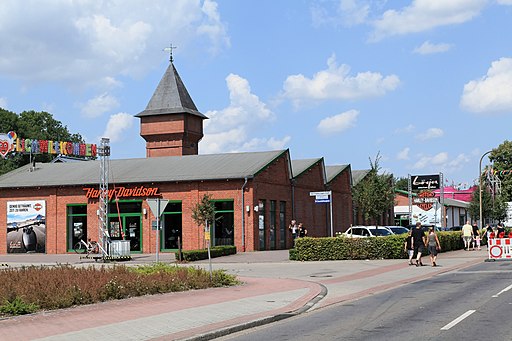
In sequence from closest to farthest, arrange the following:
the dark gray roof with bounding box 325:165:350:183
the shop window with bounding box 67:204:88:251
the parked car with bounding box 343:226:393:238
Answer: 1. the parked car with bounding box 343:226:393:238
2. the shop window with bounding box 67:204:88:251
3. the dark gray roof with bounding box 325:165:350:183

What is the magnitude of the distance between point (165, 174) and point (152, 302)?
1162 inches

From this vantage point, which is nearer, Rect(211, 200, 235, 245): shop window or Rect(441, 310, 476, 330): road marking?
Rect(441, 310, 476, 330): road marking

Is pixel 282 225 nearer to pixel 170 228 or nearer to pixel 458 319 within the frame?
pixel 170 228

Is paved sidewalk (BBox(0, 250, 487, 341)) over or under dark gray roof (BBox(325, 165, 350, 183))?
under

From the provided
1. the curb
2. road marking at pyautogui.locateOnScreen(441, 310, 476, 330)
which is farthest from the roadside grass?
road marking at pyautogui.locateOnScreen(441, 310, 476, 330)

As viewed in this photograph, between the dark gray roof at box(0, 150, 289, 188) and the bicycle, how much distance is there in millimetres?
3907

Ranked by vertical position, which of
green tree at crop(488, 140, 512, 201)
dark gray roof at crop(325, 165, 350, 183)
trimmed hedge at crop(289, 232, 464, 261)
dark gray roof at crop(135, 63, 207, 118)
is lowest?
trimmed hedge at crop(289, 232, 464, 261)

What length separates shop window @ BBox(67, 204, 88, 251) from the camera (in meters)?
46.4

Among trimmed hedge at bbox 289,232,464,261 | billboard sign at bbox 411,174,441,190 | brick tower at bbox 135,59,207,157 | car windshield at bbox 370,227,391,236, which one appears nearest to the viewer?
trimmed hedge at bbox 289,232,464,261

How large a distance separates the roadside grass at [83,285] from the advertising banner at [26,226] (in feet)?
91.2

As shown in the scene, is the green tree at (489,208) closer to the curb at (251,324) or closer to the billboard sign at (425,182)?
the billboard sign at (425,182)

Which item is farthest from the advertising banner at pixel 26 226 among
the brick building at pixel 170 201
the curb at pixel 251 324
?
the curb at pixel 251 324

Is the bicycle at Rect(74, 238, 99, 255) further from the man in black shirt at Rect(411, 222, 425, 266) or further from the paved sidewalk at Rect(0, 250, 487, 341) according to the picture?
the man in black shirt at Rect(411, 222, 425, 266)

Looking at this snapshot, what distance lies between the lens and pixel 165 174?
45406mm
